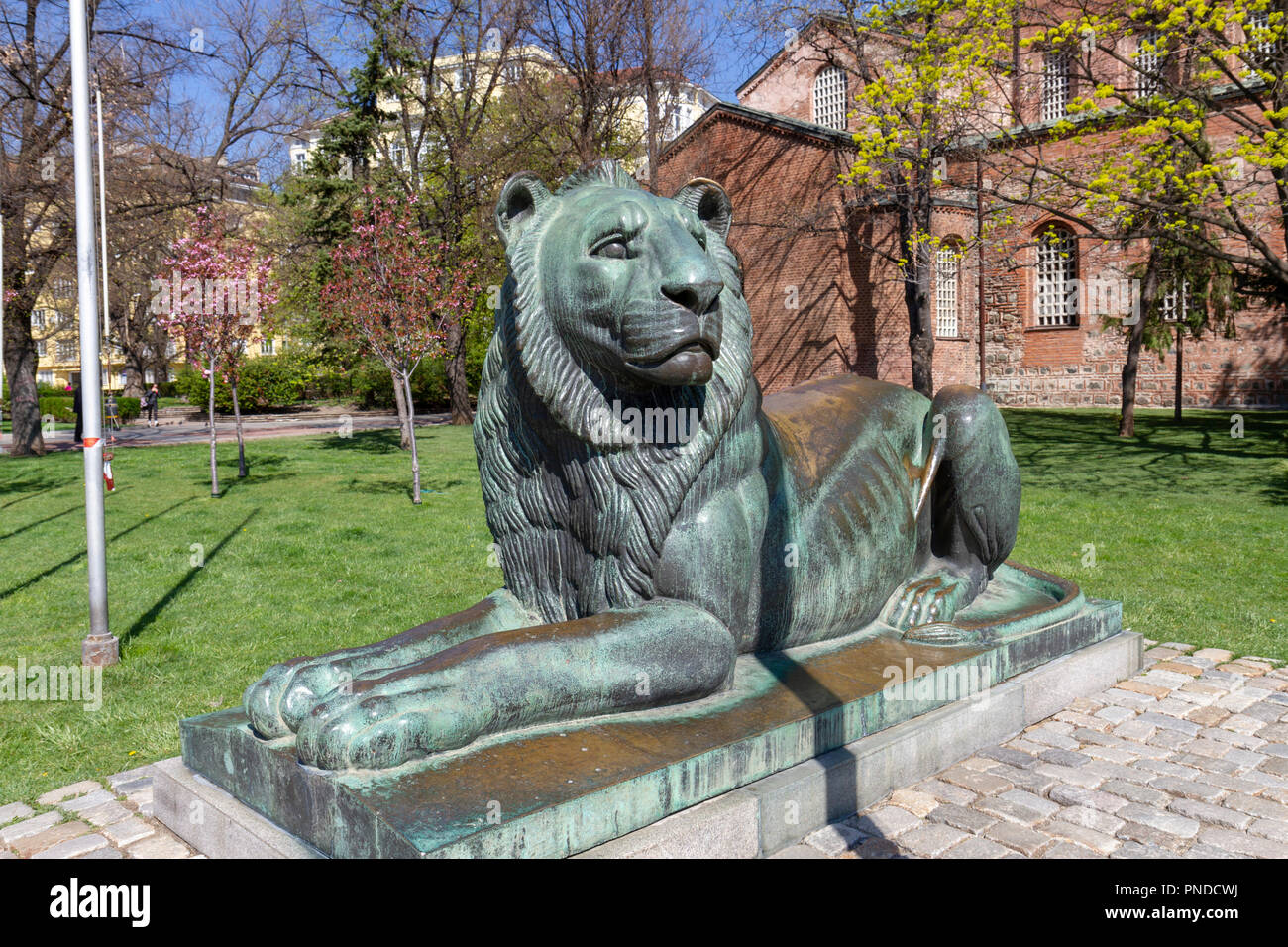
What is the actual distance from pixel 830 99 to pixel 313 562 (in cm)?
2775

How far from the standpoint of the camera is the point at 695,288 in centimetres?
284

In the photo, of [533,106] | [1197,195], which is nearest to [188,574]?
[1197,195]

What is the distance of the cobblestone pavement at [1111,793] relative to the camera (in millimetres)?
3314

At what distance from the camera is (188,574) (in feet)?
29.9

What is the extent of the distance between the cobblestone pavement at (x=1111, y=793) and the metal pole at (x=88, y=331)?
4.86m

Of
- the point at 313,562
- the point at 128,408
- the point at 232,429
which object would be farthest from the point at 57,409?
the point at 313,562

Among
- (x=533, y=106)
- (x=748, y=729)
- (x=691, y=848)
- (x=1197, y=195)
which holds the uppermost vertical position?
(x=533, y=106)

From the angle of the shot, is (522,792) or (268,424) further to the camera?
(268,424)

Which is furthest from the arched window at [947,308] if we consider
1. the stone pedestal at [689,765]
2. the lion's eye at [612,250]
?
the lion's eye at [612,250]

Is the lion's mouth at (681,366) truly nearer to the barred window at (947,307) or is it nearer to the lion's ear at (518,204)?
the lion's ear at (518,204)

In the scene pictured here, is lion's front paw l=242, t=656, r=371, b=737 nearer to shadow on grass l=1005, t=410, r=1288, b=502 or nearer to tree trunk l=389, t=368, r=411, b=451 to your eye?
shadow on grass l=1005, t=410, r=1288, b=502

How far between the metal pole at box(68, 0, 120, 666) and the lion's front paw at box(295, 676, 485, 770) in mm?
3886

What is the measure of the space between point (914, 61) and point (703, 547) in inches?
603

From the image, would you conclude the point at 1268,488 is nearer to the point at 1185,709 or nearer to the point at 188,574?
the point at 1185,709
